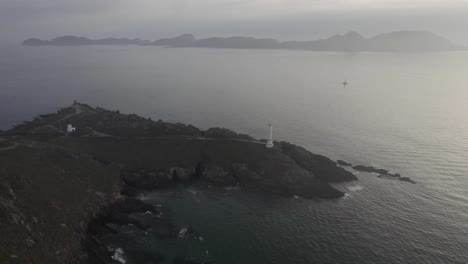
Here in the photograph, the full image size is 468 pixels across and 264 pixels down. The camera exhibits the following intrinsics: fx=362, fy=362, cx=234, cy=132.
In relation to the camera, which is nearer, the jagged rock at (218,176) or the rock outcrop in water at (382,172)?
the jagged rock at (218,176)

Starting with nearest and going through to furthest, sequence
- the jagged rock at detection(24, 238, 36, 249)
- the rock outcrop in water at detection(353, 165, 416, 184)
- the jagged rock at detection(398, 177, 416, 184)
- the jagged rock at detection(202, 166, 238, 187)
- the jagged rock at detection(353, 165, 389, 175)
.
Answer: the jagged rock at detection(24, 238, 36, 249) < the jagged rock at detection(202, 166, 238, 187) < the jagged rock at detection(398, 177, 416, 184) < the rock outcrop in water at detection(353, 165, 416, 184) < the jagged rock at detection(353, 165, 389, 175)

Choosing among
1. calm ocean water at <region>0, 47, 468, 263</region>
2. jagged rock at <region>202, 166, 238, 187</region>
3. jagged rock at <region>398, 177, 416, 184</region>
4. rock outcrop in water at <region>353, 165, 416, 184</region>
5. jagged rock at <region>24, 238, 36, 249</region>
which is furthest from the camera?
rock outcrop in water at <region>353, 165, 416, 184</region>

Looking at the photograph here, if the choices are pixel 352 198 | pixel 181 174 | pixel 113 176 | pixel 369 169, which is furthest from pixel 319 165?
pixel 113 176

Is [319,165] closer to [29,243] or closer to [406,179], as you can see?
[406,179]

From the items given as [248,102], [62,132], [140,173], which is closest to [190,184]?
[140,173]

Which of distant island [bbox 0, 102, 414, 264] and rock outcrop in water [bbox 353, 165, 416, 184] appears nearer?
distant island [bbox 0, 102, 414, 264]

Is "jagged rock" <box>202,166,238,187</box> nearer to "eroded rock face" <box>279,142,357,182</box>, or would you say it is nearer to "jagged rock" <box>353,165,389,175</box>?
"eroded rock face" <box>279,142,357,182</box>

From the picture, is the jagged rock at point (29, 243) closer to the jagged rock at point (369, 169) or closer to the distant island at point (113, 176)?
the distant island at point (113, 176)

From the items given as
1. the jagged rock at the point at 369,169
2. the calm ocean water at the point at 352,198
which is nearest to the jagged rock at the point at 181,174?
the calm ocean water at the point at 352,198

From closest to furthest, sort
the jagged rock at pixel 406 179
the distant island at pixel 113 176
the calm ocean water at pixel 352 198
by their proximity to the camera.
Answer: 1. the distant island at pixel 113 176
2. the calm ocean water at pixel 352 198
3. the jagged rock at pixel 406 179

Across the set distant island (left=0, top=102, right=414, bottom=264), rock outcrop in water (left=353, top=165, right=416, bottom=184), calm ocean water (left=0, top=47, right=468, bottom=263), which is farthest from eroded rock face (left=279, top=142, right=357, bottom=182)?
rock outcrop in water (left=353, top=165, right=416, bottom=184)
